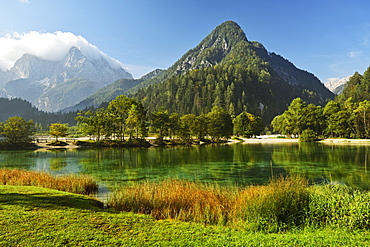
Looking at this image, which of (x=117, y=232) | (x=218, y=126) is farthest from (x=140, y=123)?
(x=117, y=232)

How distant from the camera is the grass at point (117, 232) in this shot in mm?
7246

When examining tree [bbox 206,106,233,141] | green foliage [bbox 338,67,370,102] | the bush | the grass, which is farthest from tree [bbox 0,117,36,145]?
green foliage [bbox 338,67,370,102]

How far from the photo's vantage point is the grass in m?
7.25

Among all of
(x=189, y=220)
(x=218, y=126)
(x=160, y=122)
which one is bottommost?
(x=189, y=220)

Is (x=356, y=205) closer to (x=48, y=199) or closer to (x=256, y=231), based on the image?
(x=256, y=231)

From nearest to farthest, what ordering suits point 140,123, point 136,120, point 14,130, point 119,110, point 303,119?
point 14,130 → point 136,120 → point 140,123 → point 119,110 → point 303,119

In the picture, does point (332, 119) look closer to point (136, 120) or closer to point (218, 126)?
point (218, 126)

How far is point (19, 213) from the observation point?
938 centimetres

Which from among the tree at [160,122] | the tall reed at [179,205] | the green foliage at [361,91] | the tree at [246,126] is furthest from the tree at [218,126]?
the tall reed at [179,205]

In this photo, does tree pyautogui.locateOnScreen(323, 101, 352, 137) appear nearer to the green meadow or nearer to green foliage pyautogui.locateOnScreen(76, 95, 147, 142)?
green foliage pyautogui.locateOnScreen(76, 95, 147, 142)

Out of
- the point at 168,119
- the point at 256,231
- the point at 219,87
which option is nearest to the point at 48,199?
the point at 256,231

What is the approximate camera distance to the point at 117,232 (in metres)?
8.20

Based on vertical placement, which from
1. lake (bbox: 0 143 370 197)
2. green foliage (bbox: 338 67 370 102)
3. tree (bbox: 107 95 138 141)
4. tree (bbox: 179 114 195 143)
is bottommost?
lake (bbox: 0 143 370 197)

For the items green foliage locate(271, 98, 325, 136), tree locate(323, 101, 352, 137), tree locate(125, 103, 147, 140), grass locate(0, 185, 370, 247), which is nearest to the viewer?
grass locate(0, 185, 370, 247)
